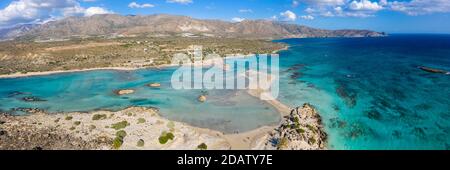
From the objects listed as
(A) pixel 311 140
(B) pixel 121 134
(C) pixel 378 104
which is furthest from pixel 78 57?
(C) pixel 378 104

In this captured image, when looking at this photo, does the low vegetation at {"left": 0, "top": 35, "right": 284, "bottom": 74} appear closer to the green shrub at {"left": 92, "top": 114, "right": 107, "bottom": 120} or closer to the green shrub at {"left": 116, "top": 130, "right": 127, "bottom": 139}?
the green shrub at {"left": 92, "top": 114, "right": 107, "bottom": 120}

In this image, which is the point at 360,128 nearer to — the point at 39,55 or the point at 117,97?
the point at 117,97

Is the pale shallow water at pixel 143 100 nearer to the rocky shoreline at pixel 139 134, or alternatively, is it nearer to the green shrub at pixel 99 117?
the rocky shoreline at pixel 139 134

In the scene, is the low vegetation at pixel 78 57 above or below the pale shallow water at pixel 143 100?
above

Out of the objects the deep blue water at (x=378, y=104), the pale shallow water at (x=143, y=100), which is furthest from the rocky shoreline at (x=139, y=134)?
the deep blue water at (x=378, y=104)

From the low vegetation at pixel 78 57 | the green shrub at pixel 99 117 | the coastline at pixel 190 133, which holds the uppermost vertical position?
the low vegetation at pixel 78 57

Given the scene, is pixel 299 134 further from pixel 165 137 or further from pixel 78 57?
pixel 78 57
